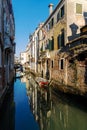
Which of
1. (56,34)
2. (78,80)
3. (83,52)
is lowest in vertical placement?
(78,80)

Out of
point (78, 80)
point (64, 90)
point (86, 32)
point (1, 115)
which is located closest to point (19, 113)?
point (1, 115)

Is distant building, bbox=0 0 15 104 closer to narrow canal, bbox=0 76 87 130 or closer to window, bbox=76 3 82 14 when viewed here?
narrow canal, bbox=0 76 87 130

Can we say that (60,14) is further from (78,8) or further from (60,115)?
(60,115)

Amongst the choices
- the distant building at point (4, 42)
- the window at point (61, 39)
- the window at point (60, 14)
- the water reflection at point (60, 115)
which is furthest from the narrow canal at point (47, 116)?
the window at point (60, 14)

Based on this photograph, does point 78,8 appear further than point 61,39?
No

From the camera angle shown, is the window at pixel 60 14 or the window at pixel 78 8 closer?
the window at pixel 78 8

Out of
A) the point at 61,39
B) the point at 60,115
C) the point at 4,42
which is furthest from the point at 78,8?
the point at 60,115

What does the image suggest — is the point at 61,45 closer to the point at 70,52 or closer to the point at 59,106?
the point at 70,52

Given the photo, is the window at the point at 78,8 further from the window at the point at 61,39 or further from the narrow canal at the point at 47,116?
the narrow canal at the point at 47,116

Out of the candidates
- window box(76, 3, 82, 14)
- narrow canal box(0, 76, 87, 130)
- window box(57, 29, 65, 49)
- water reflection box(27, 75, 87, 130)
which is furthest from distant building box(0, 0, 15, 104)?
window box(76, 3, 82, 14)

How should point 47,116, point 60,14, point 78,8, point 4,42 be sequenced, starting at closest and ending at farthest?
1. point 47,116
2. point 4,42
3. point 78,8
4. point 60,14

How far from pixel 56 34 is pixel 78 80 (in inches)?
322

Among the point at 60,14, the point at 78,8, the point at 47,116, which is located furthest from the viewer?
the point at 60,14

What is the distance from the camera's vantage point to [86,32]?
12281 millimetres
